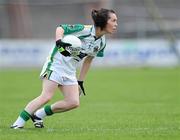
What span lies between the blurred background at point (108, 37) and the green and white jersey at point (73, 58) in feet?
70.2

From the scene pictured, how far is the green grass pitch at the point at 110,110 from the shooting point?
9453 mm

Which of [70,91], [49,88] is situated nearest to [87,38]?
[70,91]

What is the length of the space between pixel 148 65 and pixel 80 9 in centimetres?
689

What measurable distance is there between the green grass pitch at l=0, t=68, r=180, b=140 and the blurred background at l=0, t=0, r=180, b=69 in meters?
6.65

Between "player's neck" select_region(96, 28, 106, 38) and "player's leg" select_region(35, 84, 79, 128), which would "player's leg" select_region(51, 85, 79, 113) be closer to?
"player's leg" select_region(35, 84, 79, 128)

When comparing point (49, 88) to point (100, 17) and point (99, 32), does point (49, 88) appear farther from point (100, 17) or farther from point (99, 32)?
point (100, 17)

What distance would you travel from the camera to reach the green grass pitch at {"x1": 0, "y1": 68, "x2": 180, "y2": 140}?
9.45m

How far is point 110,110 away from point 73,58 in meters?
4.45

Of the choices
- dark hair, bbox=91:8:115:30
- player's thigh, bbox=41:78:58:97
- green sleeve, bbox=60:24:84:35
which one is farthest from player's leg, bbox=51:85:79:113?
dark hair, bbox=91:8:115:30

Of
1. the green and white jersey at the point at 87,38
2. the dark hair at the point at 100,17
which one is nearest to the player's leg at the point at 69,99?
the green and white jersey at the point at 87,38

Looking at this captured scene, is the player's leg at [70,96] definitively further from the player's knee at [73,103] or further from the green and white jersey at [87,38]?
the green and white jersey at [87,38]

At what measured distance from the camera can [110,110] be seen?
46.2 ft

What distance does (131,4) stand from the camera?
41625 mm

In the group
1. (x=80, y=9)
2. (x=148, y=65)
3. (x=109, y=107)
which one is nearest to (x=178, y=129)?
(x=109, y=107)
